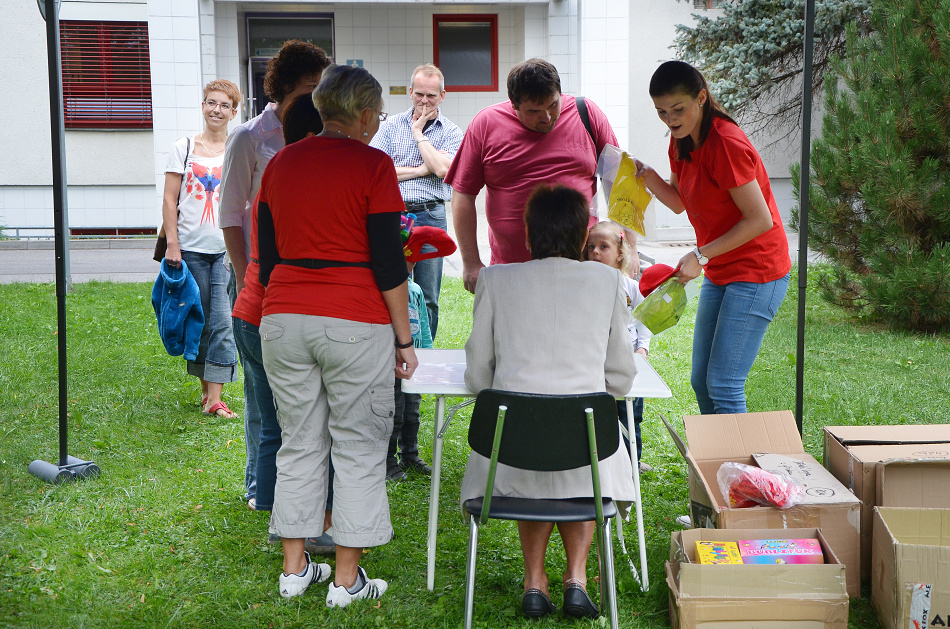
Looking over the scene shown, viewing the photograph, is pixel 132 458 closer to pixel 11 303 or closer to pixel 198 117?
pixel 11 303

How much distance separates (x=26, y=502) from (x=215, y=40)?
9434 millimetres

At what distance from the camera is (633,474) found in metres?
2.93

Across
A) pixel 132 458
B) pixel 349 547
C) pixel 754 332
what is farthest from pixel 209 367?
pixel 754 332

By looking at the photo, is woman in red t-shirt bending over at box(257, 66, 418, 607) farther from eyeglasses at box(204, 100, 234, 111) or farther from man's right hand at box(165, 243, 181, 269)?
eyeglasses at box(204, 100, 234, 111)

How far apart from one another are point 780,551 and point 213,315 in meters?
3.34

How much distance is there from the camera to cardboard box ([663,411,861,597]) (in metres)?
2.66

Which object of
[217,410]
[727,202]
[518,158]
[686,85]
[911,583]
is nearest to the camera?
[911,583]

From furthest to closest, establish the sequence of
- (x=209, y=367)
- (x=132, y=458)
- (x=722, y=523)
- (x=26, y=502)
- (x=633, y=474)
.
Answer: (x=209, y=367)
(x=132, y=458)
(x=26, y=502)
(x=633, y=474)
(x=722, y=523)

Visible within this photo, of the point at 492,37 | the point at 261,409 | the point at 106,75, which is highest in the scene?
the point at 492,37

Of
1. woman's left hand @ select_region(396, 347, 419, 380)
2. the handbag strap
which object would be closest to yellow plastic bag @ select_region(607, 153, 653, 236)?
the handbag strap

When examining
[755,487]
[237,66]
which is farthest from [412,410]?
[237,66]

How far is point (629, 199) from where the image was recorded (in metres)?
3.30

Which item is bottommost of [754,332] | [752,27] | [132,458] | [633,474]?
[132,458]

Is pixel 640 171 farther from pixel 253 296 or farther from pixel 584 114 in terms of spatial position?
pixel 253 296
